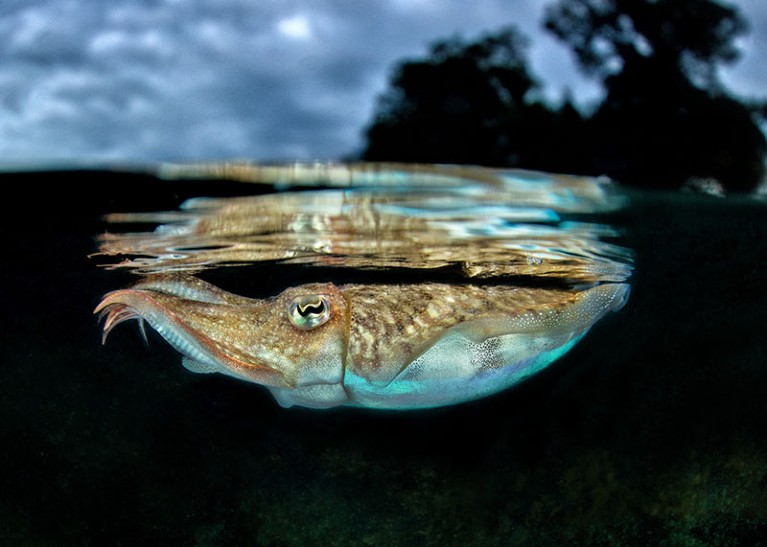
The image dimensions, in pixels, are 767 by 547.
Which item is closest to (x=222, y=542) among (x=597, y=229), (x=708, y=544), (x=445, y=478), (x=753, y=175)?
(x=445, y=478)

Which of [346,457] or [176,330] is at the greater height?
[176,330]

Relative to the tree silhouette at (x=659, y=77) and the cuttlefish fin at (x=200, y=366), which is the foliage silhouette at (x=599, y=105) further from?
the cuttlefish fin at (x=200, y=366)

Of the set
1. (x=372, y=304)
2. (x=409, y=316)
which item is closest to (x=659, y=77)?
(x=409, y=316)

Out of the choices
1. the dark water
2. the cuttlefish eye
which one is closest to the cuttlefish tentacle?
the cuttlefish eye

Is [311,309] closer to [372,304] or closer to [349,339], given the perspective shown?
[349,339]

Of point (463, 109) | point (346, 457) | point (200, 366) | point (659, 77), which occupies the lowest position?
point (346, 457)

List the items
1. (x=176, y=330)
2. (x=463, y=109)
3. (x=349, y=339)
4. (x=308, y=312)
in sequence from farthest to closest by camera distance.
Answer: (x=349, y=339)
(x=308, y=312)
(x=176, y=330)
(x=463, y=109)

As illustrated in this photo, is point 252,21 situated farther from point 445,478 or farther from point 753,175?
point 445,478
